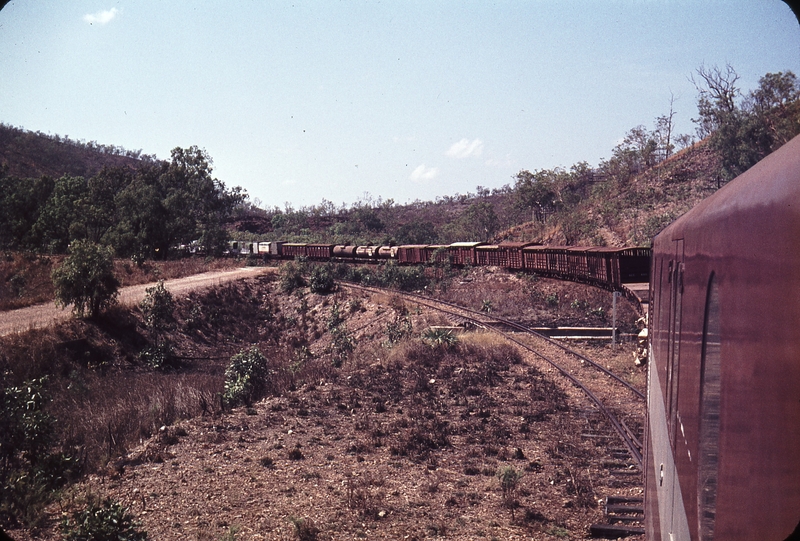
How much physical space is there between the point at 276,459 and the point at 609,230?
46.3 meters

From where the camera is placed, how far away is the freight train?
3019 centimetres

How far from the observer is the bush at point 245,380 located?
647 inches

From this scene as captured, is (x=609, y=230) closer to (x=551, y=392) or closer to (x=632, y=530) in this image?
(x=551, y=392)

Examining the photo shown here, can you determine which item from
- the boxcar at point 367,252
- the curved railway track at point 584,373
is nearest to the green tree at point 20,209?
the boxcar at point 367,252

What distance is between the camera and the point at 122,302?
30.0 metres

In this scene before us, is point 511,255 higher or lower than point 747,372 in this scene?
lower

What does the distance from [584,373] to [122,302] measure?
69.6ft

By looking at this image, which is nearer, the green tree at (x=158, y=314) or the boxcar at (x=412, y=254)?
the green tree at (x=158, y=314)

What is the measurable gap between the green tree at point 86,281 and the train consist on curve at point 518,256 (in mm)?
21901

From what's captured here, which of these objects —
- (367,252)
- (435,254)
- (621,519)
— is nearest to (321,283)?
(435,254)

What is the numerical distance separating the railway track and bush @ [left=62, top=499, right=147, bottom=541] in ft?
19.0

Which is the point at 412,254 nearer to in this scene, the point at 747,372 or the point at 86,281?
the point at 86,281

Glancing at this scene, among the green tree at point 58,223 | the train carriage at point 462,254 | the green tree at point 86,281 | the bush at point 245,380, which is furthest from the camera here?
the green tree at point 58,223

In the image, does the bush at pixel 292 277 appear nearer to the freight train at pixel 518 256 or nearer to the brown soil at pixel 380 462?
the freight train at pixel 518 256
